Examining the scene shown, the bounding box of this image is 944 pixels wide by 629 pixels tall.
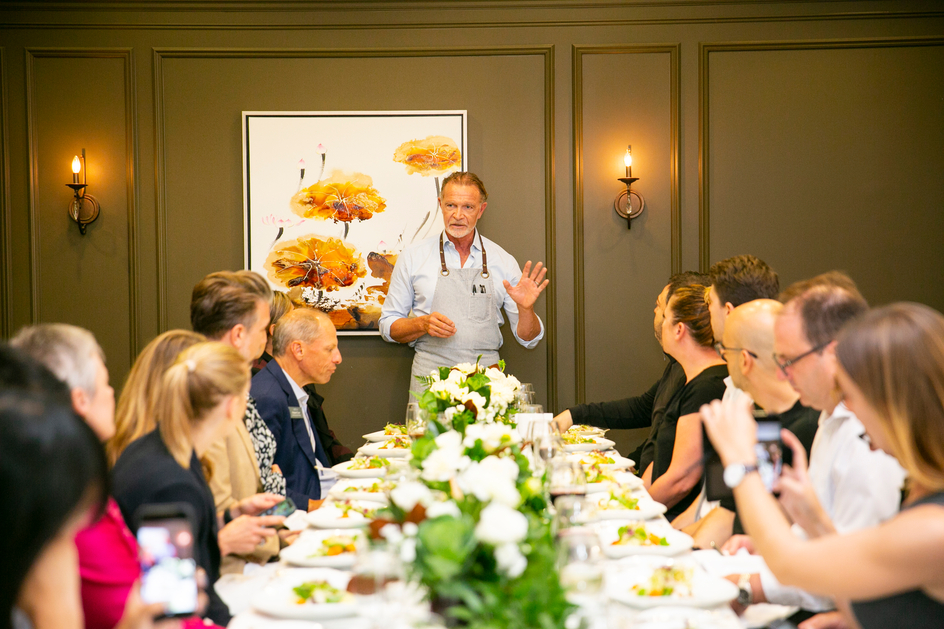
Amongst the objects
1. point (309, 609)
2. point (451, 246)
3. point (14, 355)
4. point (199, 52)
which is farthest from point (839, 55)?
point (14, 355)

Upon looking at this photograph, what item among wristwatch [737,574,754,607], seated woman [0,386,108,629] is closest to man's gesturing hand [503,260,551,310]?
wristwatch [737,574,754,607]

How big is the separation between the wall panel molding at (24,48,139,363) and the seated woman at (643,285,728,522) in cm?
356

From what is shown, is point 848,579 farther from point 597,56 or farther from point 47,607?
point 597,56

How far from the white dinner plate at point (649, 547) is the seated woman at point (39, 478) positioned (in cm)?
113

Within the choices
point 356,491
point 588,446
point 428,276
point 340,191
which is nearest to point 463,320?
point 428,276

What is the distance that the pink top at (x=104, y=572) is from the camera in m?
1.48

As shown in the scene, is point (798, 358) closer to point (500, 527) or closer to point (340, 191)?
point (500, 527)

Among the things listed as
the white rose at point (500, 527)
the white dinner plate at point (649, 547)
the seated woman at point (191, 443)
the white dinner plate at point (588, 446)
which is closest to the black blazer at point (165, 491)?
the seated woman at point (191, 443)

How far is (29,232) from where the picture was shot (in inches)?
Answer: 204

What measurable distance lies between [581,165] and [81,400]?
3.89m

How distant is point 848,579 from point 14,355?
4.38ft

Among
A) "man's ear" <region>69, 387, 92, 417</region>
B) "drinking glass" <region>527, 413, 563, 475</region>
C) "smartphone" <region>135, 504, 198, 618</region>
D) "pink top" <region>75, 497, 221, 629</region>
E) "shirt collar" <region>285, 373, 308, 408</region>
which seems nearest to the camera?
"smartphone" <region>135, 504, 198, 618</region>

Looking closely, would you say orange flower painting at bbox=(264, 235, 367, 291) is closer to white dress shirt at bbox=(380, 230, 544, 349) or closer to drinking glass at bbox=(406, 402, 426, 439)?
white dress shirt at bbox=(380, 230, 544, 349)

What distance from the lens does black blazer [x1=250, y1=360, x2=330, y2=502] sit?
3.15 metres
